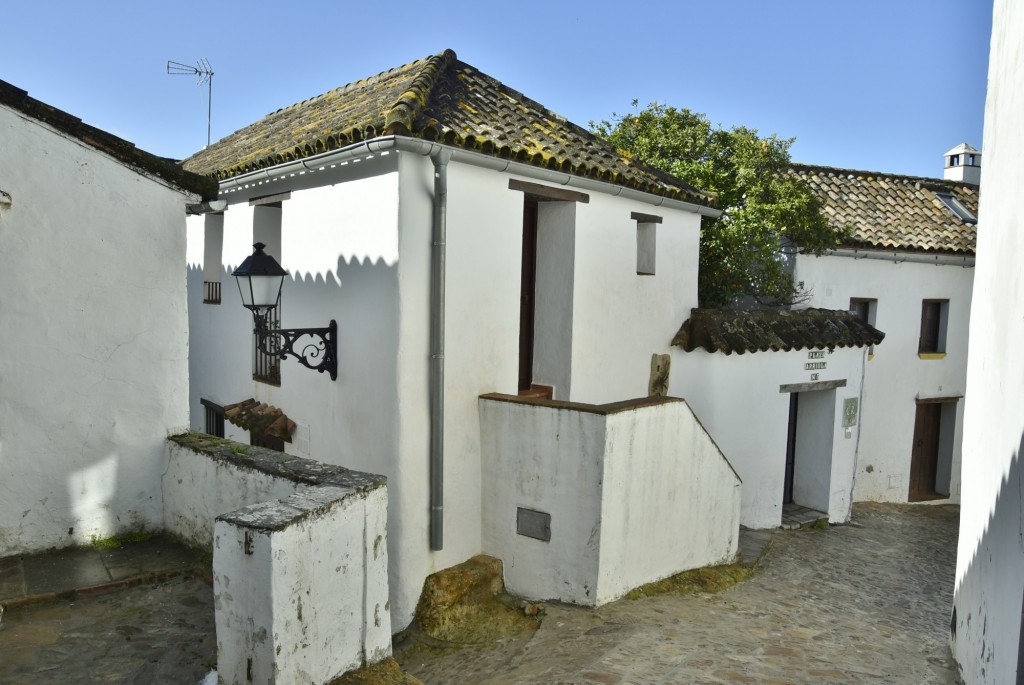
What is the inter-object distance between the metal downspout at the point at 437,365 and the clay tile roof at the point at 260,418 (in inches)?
90.4

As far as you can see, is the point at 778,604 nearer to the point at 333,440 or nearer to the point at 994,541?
the point at 994,541

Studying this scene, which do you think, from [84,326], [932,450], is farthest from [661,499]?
[932,450]

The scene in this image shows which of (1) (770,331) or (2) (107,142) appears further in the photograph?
(1) (770,331)

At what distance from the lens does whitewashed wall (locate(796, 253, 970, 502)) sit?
46.6 ft

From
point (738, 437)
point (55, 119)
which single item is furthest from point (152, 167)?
point (738, 437)

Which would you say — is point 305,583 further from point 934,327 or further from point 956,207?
point 956,207

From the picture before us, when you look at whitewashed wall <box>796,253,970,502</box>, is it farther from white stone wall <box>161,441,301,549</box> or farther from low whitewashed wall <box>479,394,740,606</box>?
white stone wall <box>161,441,301,549</box>

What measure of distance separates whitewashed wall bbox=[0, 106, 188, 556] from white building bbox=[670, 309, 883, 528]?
663 cm

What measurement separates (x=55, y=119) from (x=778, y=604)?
752 cm

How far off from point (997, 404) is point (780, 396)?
592 cm

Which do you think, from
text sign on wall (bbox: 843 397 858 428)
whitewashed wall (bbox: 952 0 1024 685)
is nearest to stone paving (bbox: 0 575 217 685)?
whitewashed wall (bbox: 952 0 1024 685)

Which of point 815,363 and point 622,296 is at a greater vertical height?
point 622,296

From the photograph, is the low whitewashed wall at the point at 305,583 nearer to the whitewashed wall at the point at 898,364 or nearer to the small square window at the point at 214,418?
the small square window at the point at 214,418

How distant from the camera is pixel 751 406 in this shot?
10.4 metres
